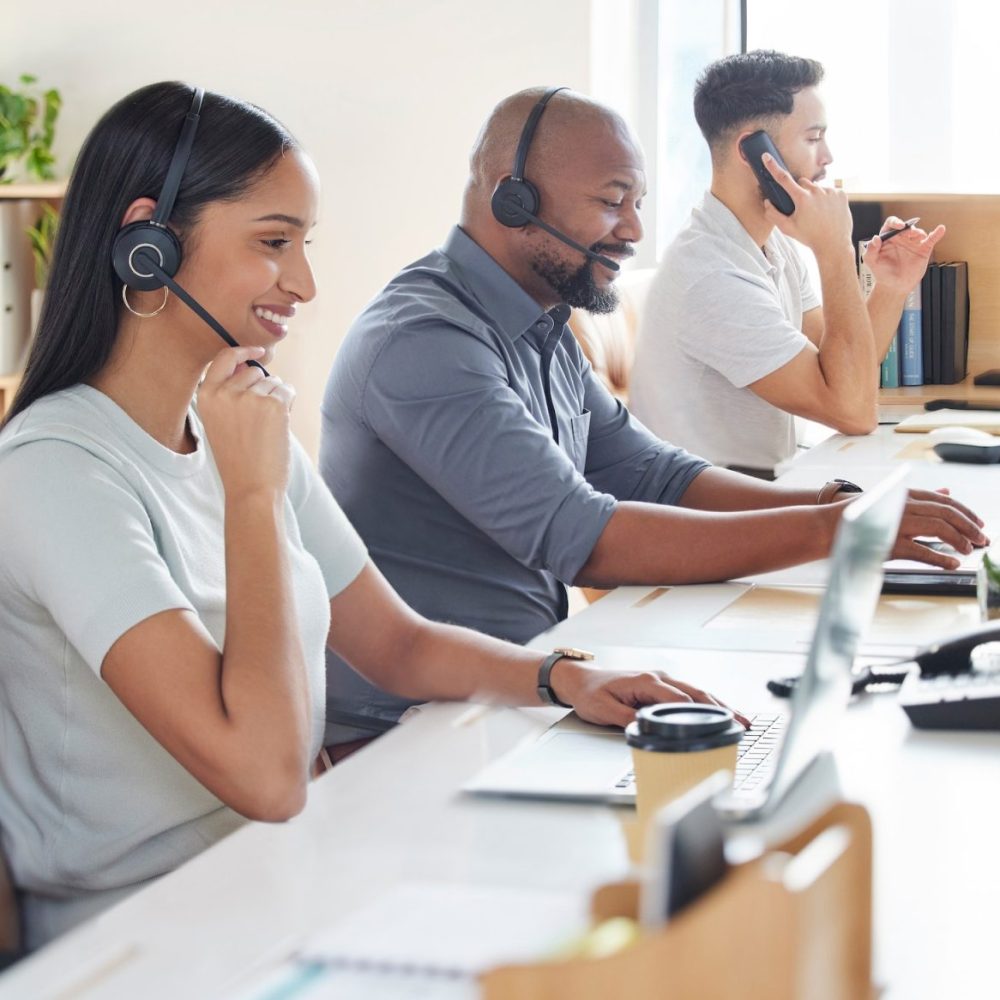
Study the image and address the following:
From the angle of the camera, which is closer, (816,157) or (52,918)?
Answer: (52,918)

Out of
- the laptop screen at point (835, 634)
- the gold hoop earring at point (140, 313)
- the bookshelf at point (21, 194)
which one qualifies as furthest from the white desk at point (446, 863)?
the bookshelf at point (21, 194)

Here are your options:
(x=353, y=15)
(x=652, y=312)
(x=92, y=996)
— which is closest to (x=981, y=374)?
(x=652, y=312)

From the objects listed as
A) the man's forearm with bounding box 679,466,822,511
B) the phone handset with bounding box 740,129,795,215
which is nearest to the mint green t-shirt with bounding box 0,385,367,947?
the man's forearm with bounding box 679,466,822,511

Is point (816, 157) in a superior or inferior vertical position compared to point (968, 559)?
superior

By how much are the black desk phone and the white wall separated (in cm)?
260

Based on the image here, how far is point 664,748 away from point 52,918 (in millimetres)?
523

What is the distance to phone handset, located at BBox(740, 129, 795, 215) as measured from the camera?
277 centimetres

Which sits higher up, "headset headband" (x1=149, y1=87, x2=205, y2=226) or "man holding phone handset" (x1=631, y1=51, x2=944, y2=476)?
"headset headband" (x1=149, y1=87, x2=205, y2=226)

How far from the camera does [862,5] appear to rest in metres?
4.16

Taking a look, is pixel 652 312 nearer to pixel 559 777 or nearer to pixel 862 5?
pixel 559 777

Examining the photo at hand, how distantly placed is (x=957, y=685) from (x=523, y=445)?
2.05ft

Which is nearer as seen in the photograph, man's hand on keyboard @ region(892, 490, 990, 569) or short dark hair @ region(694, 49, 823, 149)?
man's hand on keyboard @ region(892, 490, 990, 569)

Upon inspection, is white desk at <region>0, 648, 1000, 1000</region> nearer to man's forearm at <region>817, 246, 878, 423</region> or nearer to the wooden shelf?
man's forearm at <region>817, 246, 878, 423</region>

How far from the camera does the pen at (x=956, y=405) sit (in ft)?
10.2
